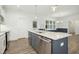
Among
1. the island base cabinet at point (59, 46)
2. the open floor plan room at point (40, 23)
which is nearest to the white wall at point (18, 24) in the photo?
the open floor plan room at point (40, 23)

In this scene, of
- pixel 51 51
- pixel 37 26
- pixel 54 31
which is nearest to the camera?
pixel 51 51

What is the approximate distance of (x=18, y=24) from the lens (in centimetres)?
204

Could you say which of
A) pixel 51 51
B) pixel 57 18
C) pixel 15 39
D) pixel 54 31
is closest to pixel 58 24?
pixel 57 18

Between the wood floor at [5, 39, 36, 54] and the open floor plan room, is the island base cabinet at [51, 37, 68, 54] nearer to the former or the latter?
the open floor plan room

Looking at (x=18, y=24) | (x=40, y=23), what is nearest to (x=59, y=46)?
(x=40, y=23)

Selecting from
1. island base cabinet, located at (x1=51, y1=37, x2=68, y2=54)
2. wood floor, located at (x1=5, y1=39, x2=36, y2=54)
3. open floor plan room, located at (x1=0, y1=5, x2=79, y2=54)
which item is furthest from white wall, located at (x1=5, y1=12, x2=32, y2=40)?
island base cabinet, located at (x1=51, y1=37, x2=68, y2=54)

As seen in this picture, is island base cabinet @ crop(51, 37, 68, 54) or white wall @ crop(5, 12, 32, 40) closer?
island base cabinet @ crop(51, 37, 68, 54)

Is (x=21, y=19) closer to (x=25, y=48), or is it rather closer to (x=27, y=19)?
(x=27, y=19)

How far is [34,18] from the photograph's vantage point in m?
2.08

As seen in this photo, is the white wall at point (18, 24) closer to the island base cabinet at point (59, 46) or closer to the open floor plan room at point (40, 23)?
the open floor plan room at point (40, 23)

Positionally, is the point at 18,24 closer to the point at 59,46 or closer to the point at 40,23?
the point at 40,23

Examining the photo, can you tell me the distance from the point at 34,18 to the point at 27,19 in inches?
6.1

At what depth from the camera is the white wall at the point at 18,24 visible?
1.96m

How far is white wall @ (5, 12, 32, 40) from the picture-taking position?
6.44ft
